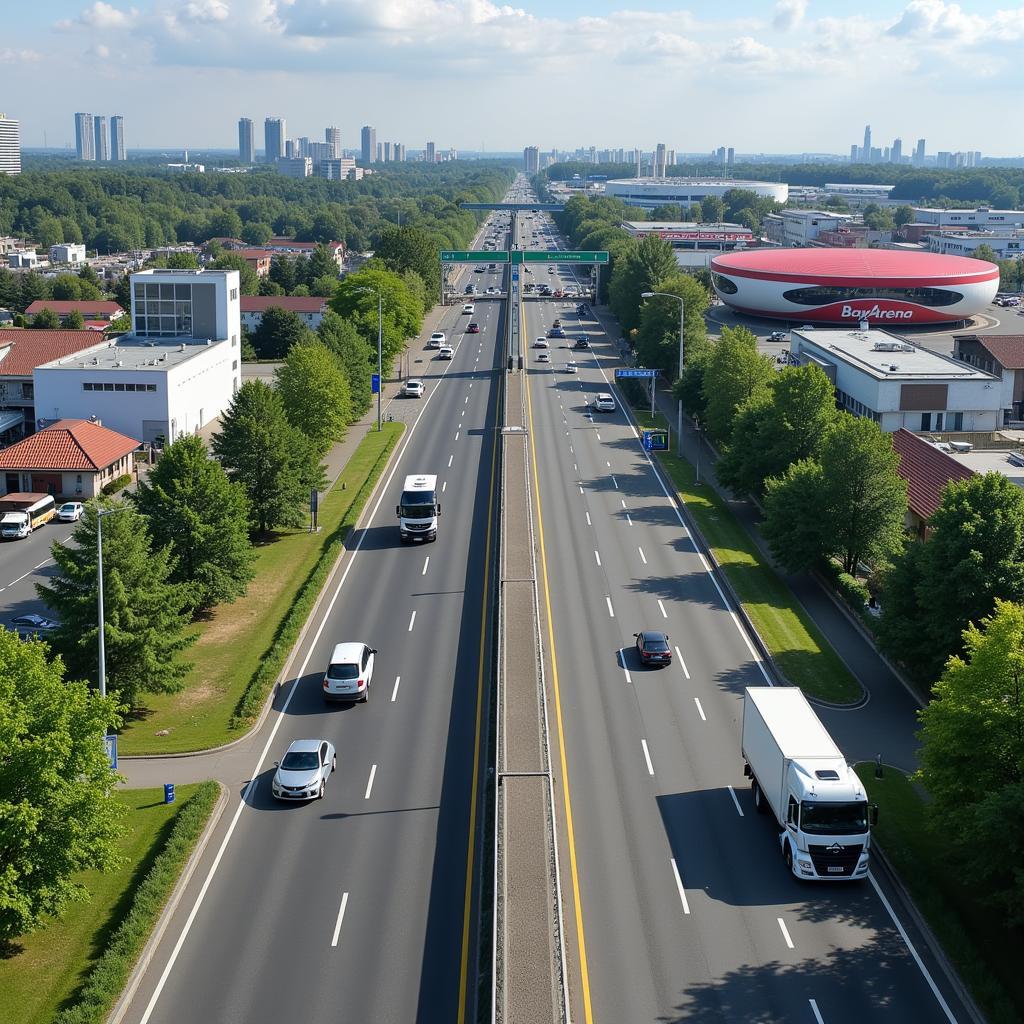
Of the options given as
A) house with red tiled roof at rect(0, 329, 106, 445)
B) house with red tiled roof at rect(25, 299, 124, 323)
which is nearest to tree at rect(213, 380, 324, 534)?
house with red tiled roof at rect(0, 329, 106, 445)

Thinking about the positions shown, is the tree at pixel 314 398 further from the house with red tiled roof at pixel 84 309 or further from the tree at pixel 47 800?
the house with red tiled roof at pixel 84 309

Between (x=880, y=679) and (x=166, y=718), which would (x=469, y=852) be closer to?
(x=166, y=718)

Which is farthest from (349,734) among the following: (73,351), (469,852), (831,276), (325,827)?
(831,276)

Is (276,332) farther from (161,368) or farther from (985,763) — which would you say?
(985,763)

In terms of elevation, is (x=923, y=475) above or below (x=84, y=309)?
below

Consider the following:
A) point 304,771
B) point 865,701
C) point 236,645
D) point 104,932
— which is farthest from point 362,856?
point 865,701

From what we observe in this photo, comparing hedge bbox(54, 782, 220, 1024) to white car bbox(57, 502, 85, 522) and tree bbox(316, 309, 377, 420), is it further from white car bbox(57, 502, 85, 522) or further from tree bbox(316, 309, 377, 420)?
tree bbox(316, 309, 377, 420)
